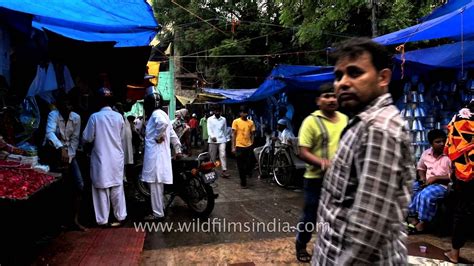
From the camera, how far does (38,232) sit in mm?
4297

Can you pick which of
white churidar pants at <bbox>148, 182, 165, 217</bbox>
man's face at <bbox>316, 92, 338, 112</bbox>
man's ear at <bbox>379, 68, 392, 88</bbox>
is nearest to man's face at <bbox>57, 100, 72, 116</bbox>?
white churidar pants at <bbox>148, 182, 165, 217</bbox>

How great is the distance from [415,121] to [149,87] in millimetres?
6270

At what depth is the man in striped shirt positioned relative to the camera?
135 centimetres

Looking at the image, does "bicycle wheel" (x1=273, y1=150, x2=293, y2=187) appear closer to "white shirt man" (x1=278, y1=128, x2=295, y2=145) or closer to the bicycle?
the bicycle

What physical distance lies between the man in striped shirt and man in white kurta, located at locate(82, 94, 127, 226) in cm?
405

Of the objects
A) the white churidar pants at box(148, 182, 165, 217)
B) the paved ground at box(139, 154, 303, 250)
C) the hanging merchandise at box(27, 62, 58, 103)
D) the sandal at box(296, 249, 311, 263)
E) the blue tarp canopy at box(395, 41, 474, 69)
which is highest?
the blue tarp canopy at box(395, 41, 474, 69)

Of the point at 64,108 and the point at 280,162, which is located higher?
the point at 64,108

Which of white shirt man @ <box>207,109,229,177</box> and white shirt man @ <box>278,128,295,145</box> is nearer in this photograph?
white shirt man @ <box>278,128,295,145</box>

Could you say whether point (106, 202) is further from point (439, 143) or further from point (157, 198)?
point (439, 143)

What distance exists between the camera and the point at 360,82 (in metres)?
1.51

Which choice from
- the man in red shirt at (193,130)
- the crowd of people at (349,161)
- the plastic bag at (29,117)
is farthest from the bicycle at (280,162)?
the man in red shirt at (193,130)

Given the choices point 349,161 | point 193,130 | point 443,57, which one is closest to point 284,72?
point 443,57

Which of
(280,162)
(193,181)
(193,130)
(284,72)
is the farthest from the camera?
(193,130)

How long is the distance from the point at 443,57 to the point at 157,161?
444 cm
